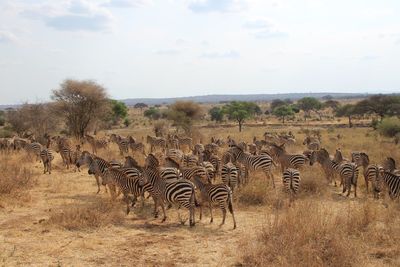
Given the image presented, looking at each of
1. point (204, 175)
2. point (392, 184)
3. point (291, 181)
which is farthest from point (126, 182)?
point (392, 184)

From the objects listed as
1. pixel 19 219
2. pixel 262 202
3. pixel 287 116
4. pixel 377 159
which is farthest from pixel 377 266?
pixel 287 116

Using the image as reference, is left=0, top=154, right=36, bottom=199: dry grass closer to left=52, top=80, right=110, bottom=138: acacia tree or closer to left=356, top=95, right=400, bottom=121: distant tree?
left=52, top=80, right=110, bottom=138: acacia tree

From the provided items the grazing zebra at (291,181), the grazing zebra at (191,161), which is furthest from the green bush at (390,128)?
the grazing zebra at (291,181)

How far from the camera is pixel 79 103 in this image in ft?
103

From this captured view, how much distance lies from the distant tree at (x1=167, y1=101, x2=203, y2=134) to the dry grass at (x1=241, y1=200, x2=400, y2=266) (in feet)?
86.6

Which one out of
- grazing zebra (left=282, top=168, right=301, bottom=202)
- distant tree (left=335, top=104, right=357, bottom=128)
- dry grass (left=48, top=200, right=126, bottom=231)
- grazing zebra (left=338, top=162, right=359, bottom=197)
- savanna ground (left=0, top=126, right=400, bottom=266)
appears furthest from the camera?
distant tree (left=335, top=104, right=357, bottom=128)

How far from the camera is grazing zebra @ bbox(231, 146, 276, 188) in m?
14.8

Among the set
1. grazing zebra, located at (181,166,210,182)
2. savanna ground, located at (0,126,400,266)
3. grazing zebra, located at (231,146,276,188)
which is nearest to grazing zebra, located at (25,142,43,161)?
savanna ground, located at (0,126,400,266)

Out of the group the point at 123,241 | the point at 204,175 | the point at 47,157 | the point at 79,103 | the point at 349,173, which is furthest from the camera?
the point at 79,103

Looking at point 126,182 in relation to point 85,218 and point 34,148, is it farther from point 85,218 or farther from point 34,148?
point 34,148

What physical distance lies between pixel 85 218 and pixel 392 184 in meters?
7.75

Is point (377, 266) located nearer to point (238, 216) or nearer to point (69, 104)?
point (238, 216)

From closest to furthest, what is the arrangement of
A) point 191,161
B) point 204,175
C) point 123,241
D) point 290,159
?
point 123,241, point 204,175, point 191,161, point 290,159

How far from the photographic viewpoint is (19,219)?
10.6 metres
